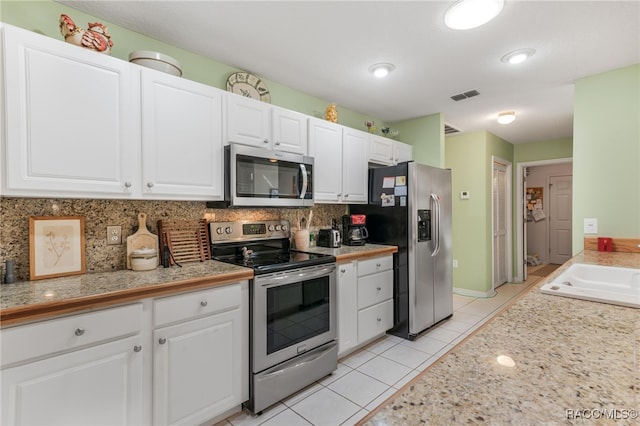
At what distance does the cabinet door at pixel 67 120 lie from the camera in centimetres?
138

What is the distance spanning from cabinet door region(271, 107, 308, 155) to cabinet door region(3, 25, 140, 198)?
995mm

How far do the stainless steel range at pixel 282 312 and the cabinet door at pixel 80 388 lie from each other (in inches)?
25.7

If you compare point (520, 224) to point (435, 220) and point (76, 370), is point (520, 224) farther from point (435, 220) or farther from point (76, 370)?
point (76, 370)

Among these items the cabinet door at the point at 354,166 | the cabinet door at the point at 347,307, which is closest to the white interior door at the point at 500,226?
the cabinet door at the point at 354,166

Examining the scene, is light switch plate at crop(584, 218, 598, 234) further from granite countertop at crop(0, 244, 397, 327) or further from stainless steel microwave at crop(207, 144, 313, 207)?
granite countertop at crop(0, 244, 397, 327)

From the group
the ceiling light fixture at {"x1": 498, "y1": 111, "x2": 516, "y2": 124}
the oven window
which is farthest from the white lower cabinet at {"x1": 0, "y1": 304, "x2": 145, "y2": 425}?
the ceiling light fixture at {"x1": 498, "y1": 111, "x2": 516, "y2": 124}

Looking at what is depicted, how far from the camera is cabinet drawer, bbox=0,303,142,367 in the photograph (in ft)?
3.81

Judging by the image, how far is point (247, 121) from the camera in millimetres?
2230

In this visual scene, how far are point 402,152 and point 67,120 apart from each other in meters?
3.24

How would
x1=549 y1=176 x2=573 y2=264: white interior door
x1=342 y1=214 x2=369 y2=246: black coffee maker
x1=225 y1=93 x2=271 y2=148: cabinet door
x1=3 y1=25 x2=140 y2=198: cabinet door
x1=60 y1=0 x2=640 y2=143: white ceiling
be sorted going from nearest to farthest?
x1=3 y1=25 x2=140 y2=198: cabinet door
x1=60 y1=0 x2=640 y2=143: white ceiling
x1=225 y1=93 x2=271 y2=148: cabinet door
x1=342 y1=214 x2=369 y2=246: black coffee maker
x1=549 y1=176 x2=573 y2=264: white interior door

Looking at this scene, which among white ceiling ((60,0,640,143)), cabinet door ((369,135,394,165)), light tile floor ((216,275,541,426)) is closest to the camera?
white ceiling ((60,0,640,143))

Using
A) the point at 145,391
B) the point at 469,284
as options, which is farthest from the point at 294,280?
the point at 469,284

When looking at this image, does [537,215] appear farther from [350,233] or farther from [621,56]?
[350,233]

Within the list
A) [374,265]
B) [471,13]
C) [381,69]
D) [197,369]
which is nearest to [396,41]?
[381,69]
